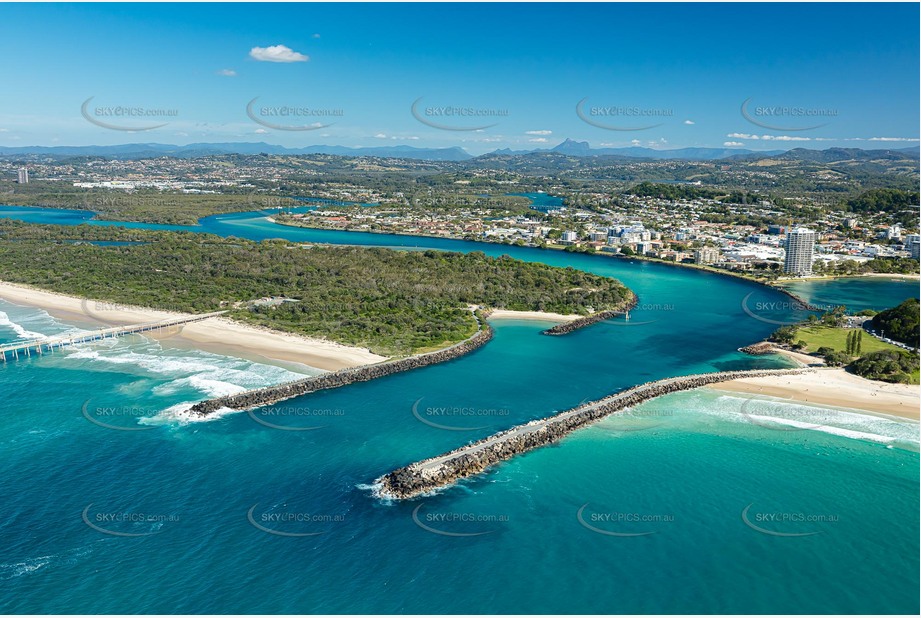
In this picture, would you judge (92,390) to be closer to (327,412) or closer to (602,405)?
(327,412)

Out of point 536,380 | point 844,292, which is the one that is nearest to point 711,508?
point 536,380

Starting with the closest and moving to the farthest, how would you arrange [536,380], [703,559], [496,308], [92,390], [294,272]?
1. [703,559]
2. [92,390]
3. [536,380]
4. [496,308]
5. [294,272]

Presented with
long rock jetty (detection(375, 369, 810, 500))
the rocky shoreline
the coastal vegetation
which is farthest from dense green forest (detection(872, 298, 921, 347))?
the rocky shoreline

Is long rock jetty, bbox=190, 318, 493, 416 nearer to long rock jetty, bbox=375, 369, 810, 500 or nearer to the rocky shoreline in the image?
the rocky shoreline

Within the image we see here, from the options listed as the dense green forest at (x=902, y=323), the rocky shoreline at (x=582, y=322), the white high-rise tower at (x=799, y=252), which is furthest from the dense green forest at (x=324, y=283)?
the white high-rise tower at (x=799, y=252)

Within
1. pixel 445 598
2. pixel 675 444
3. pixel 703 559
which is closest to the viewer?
pixel 445 598
